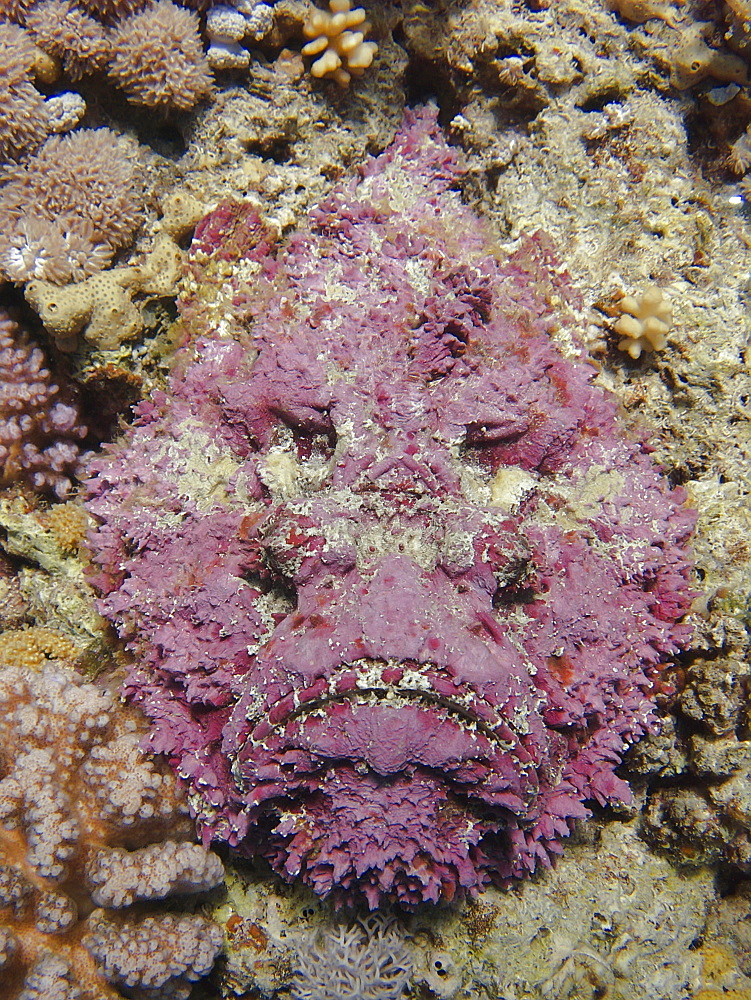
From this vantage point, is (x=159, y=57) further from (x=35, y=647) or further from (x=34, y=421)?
(x=35, y=647)

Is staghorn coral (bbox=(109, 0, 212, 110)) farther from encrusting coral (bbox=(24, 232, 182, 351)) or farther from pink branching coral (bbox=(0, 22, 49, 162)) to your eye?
encrusting coral (bbox=(24, 232, 182, 351))

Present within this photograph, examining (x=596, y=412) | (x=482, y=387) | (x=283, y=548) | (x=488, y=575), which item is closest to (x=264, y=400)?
(x=283, y=548)

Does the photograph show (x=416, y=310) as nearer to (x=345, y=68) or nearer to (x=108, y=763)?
(x=345, y=68)

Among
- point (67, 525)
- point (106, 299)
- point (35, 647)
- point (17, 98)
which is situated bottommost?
point (35, 647)

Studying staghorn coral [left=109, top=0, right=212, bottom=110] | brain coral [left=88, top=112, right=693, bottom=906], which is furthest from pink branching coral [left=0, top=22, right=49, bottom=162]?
brain coral [left=88, top=112, right=693, bottom=906]

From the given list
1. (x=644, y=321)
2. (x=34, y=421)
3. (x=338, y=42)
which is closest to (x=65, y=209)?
(x=34, y=421)

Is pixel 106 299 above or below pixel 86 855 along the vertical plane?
above

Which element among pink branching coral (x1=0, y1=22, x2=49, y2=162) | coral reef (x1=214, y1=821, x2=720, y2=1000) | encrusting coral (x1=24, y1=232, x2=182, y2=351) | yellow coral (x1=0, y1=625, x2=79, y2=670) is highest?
Result: pink branching coral (x1=0, y1=22, x2=49, y2=162)
